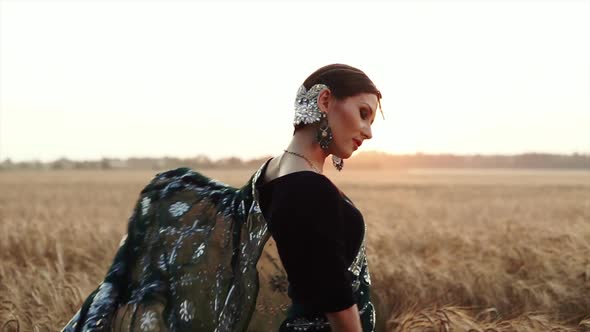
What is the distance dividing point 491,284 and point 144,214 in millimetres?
2911

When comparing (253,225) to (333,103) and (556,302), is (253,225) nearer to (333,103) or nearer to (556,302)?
(333,103)

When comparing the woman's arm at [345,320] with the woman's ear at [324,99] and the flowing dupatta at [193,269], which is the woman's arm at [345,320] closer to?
the flowing dupatta at [193,269]

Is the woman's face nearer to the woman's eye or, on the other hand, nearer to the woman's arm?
the woman's eye

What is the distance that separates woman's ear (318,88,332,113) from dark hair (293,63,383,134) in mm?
19

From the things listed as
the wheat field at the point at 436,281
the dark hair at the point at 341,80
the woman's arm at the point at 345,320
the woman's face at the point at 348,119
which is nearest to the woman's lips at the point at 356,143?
the woman's face at the point at 348,119

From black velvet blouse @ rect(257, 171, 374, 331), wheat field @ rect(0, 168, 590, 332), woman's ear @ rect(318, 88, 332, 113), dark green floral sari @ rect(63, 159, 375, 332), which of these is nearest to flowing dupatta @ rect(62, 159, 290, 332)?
dark green floral sari @ rect(63, 159, 375, 332)

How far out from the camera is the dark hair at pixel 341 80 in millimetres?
1717

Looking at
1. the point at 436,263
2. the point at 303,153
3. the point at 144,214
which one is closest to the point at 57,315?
the point at 144,214

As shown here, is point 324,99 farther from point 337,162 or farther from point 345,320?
point 345,320

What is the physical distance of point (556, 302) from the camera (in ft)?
12.9

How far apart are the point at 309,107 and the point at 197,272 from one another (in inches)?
24.7

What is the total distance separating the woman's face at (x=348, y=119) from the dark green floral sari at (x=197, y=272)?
0.29 metres

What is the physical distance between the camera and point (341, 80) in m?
1.72

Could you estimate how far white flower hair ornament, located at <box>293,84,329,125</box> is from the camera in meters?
1.69
